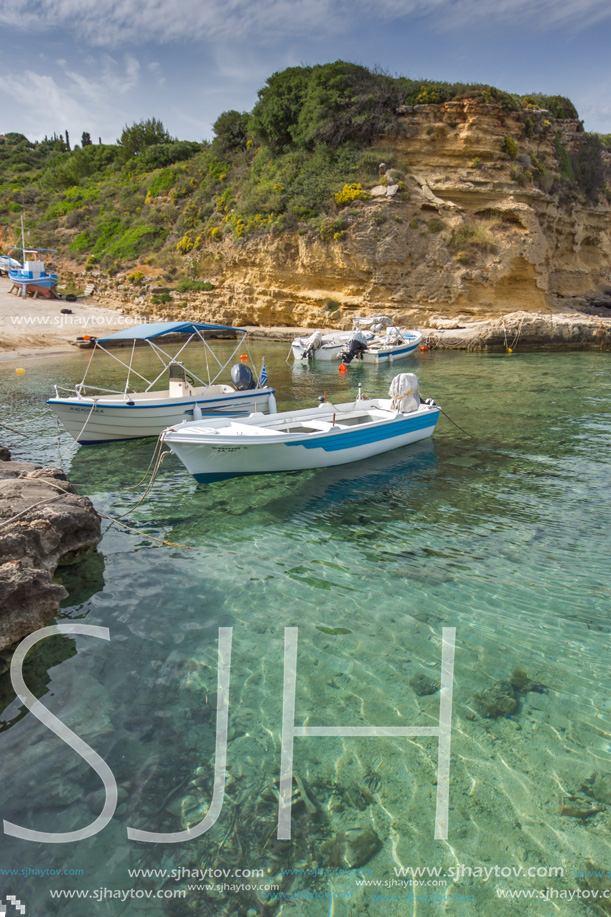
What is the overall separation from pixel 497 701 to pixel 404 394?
8054 mm

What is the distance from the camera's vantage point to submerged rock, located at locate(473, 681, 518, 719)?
14.6ft

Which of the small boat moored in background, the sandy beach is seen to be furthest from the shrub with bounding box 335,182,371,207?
the sandy beach

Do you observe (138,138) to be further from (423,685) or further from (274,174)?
(423,685)

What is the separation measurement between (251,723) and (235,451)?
5.48 m

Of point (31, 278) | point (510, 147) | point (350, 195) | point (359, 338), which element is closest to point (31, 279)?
point (31, 278)

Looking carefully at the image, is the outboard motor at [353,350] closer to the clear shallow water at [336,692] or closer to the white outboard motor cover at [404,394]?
the white outboard motor cover at [404,394]

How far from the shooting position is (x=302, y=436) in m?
9.55

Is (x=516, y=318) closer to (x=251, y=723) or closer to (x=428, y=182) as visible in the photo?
(x=428, y=182)

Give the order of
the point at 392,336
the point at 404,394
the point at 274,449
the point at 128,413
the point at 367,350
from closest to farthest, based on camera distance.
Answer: the point at 274,449 < the point at 404,394 < the point at 128,413 < the point at 367,350 < the point at 392,336

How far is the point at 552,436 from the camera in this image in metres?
12.7

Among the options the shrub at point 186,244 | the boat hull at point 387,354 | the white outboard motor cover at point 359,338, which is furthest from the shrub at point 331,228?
the shrub at point 186,244

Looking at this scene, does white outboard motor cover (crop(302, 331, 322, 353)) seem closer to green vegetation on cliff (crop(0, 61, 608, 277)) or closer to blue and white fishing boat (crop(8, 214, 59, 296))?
green vegetation on cliff (crop(0, 61, 608, 277))

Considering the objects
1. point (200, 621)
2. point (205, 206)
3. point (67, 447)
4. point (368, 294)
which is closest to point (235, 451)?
point (200, 621)

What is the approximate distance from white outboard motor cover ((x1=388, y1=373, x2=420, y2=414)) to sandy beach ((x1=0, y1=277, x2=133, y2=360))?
21.7 metres
